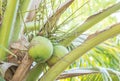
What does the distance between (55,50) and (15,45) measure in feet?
0.43

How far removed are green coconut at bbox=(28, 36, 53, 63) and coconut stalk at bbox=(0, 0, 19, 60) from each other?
11 cm

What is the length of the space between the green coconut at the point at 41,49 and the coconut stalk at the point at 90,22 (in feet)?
0.34

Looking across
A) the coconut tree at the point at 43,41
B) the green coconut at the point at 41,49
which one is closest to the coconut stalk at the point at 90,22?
the coconut tree at the point at 43,41

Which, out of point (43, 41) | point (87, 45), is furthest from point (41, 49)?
point (87, 45)

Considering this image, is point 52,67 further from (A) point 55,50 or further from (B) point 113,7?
(B) point 113,7

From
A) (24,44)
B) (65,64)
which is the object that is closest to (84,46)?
(65,64)

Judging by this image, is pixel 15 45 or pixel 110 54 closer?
pixel 15 45

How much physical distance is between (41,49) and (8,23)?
Result: 6.3 inches

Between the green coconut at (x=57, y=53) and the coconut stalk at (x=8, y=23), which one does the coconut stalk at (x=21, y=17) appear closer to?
the coconut stalk at (x=8, y=23)

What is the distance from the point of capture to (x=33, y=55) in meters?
0.87

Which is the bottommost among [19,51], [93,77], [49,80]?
[93,77]

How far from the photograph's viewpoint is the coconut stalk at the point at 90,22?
902 mm

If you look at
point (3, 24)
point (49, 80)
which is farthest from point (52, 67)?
point (3, 24)

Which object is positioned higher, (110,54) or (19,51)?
(19,51)
